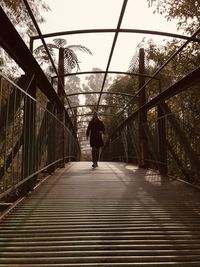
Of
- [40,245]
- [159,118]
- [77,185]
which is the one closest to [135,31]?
[159,118]

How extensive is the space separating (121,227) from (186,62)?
6.45 m

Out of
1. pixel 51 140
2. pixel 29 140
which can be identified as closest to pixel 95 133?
pixel 51 140

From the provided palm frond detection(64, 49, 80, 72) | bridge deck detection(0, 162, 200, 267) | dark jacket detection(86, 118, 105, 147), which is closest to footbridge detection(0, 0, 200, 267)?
bridge deck detection(0, 162, 200, 267)

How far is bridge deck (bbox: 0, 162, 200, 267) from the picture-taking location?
2.38m

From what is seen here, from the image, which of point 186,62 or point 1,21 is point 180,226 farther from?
point 186,62

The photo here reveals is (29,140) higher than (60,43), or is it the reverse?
(60,43)

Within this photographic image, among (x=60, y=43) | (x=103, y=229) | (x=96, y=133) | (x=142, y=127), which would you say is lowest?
(x=103, y=229)

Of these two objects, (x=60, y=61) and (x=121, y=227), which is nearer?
(x=121, y=227)

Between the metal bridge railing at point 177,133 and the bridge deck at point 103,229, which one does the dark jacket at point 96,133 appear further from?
the bridge deck at point 103,229

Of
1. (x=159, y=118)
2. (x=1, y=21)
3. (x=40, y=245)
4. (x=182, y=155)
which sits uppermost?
(x=1, y=21)

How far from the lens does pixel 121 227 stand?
306cm

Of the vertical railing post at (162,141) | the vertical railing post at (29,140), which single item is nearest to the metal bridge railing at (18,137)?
the vertical railing post at (29,140)

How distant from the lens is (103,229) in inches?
118

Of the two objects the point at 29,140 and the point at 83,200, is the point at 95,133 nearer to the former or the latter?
the point at 29,140
